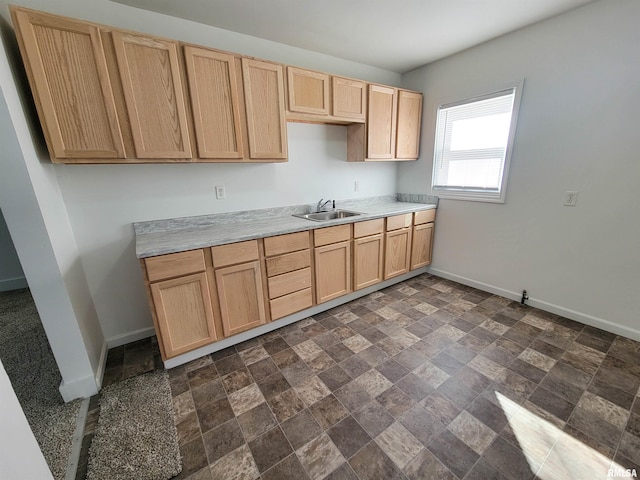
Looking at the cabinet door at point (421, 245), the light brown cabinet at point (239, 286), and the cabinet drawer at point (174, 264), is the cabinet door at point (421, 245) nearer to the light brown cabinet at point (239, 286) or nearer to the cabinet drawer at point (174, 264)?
the light brown cabinet at point (239, 286)

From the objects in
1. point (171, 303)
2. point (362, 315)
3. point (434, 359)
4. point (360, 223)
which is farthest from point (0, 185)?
point (434, 359)

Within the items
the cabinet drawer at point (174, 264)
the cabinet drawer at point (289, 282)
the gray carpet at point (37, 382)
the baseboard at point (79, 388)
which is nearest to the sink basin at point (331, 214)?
the cabinet drawer at point (289, 282)

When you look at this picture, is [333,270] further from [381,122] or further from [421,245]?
[381,122]

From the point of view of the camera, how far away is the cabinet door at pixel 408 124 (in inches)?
120

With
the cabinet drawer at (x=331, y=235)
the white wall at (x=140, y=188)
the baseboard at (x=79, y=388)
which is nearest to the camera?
the baseboard at (x=79, y=388)

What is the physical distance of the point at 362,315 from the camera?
2.60m

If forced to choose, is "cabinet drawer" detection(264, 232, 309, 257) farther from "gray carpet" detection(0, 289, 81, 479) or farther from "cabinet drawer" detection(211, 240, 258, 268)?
"gray carpet" detection(0, 289, 81, 479)

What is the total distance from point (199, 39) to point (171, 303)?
2076 mm

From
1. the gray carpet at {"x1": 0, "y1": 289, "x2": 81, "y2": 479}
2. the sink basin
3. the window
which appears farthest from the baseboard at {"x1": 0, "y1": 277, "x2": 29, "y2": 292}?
the window

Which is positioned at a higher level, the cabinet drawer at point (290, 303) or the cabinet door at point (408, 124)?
the cabinet door at point (408, 124)

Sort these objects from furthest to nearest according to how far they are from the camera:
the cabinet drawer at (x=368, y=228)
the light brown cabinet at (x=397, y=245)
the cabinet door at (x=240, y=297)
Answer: the light brown cabinet at (x=397, y=245) → the cabinet drawer at (x=368, y=228) → the cabinet door at (x=240, y=297)

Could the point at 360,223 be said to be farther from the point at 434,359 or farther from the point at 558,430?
the point at 558,430

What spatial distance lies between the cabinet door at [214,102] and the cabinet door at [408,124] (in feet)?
6.22

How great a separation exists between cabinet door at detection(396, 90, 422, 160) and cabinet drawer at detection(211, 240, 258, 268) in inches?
83.7
